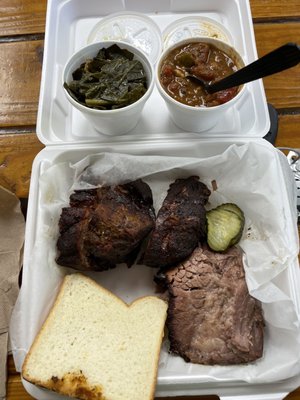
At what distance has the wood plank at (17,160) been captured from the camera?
5.63ft

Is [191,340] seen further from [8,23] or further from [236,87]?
[8,23]

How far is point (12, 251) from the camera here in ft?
5.20

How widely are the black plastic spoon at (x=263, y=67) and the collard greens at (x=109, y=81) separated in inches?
8.9

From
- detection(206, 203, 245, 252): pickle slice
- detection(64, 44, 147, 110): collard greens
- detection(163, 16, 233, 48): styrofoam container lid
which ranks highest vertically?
detection(64, 44, 147, 110): collard greens

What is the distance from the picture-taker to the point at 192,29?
187cm

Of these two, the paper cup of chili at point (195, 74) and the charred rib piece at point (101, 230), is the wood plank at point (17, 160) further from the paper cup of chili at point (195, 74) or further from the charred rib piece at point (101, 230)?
the paper cup of chili at point (195, 74)

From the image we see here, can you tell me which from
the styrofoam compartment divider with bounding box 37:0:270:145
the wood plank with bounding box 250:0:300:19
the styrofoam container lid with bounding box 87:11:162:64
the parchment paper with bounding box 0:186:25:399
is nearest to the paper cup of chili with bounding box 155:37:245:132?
the styrofoam compartment divider with bounding box 37:0:270:145

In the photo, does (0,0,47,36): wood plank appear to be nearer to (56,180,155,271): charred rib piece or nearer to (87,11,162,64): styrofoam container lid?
(87,11,162,64): styrofoam container lid

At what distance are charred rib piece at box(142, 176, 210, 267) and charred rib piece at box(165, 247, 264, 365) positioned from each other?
0.06 m

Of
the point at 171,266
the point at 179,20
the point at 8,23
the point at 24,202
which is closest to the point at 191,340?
the point at 171,266

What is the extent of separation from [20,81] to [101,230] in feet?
3.40

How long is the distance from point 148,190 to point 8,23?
1.33 m

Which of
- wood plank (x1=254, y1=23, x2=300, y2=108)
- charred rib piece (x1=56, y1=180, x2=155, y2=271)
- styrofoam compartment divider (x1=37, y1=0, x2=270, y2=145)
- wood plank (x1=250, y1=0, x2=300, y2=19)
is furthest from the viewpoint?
wood plank (x1=250, y1=0, x2=300, y2=19)

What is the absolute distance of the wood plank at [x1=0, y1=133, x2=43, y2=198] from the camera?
1716 mm
